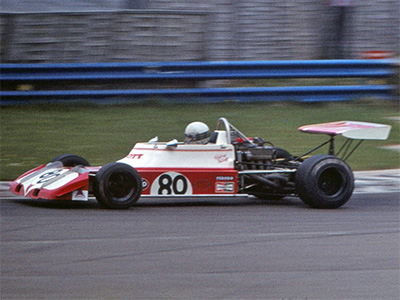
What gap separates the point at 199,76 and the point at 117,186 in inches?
240

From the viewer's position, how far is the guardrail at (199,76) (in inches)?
497

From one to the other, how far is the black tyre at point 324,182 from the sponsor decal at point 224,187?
70 cm

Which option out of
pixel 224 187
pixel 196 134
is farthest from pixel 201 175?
pixel 196 134

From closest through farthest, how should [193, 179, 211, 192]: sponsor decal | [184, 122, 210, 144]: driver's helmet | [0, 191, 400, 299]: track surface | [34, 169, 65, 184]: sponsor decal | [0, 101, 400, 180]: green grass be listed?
[0, 191, 400, 299]: track surface, [34, 169, 65, 184]: sponsor decal, [193, 179, 211, 192]: sponsor decal, [184, 122, 210, 144]: driver's helmet, [0, 101, 400, 180]: green grass

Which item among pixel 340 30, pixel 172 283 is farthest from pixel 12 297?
pixel 340 30

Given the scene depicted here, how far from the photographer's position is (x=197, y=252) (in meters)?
5.19

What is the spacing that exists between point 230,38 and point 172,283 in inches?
403

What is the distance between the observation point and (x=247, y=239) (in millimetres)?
5695

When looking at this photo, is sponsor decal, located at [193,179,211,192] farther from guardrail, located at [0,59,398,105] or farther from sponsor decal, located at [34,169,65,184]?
guardrail, located at [0,59,398,105]

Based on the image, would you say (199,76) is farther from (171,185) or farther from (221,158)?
(171,185)

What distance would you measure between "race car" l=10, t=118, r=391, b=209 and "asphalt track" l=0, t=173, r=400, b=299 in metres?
0.18

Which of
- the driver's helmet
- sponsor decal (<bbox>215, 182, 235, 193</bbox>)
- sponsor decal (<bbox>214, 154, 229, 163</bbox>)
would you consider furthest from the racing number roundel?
the driver's helmet

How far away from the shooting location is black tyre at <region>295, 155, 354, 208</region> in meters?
7.31

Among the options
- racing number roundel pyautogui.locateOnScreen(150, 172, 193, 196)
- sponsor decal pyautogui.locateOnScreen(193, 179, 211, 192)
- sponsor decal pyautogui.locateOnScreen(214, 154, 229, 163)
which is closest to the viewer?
racing number roundel pyautogui.locateOnScreen(150, 172, 193, 196)
